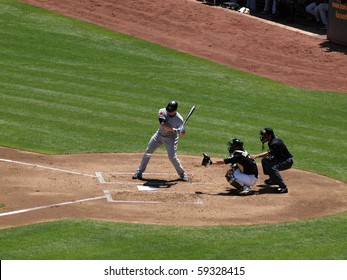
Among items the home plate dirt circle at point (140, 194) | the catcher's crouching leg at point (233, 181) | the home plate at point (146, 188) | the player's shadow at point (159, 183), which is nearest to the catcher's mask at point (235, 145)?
the catcher's crouching leg at point (233, 181)

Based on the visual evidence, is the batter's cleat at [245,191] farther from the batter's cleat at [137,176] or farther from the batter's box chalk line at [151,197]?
the batter's cleat at [137,176]

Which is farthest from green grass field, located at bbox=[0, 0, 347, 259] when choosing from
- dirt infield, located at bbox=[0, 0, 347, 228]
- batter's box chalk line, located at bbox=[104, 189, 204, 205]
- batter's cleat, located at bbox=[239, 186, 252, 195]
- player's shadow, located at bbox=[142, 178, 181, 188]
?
player's shadow, located at bbox=[142, 178, 181, 188]

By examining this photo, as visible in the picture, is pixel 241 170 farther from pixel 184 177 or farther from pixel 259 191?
pixel 184 177

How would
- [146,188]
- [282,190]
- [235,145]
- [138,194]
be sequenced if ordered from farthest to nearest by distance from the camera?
1. [282,190]
2. [146,188]
3. [235,145]
4. [138,194]

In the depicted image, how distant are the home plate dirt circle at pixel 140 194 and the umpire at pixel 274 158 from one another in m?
0.38

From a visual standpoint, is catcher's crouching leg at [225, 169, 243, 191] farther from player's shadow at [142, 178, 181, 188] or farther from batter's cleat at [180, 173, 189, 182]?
player's shadow at [142, 178, 181, 188]

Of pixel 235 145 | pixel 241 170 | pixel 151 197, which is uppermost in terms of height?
pixel 235 145

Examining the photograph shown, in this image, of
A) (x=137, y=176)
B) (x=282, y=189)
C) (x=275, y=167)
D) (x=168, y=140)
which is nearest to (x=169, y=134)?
(x=168, y=140)

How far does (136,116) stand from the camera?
89.6 ft

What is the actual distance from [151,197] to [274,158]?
128 inches

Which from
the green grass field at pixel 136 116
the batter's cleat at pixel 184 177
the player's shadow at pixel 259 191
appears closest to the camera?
the green grass field at pixel 136 116

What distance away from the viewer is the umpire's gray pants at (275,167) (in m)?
20.3

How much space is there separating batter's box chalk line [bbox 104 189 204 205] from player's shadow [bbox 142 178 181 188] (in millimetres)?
480

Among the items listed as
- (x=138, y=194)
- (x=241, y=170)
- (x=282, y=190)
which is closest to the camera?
(x=138, y=194)
